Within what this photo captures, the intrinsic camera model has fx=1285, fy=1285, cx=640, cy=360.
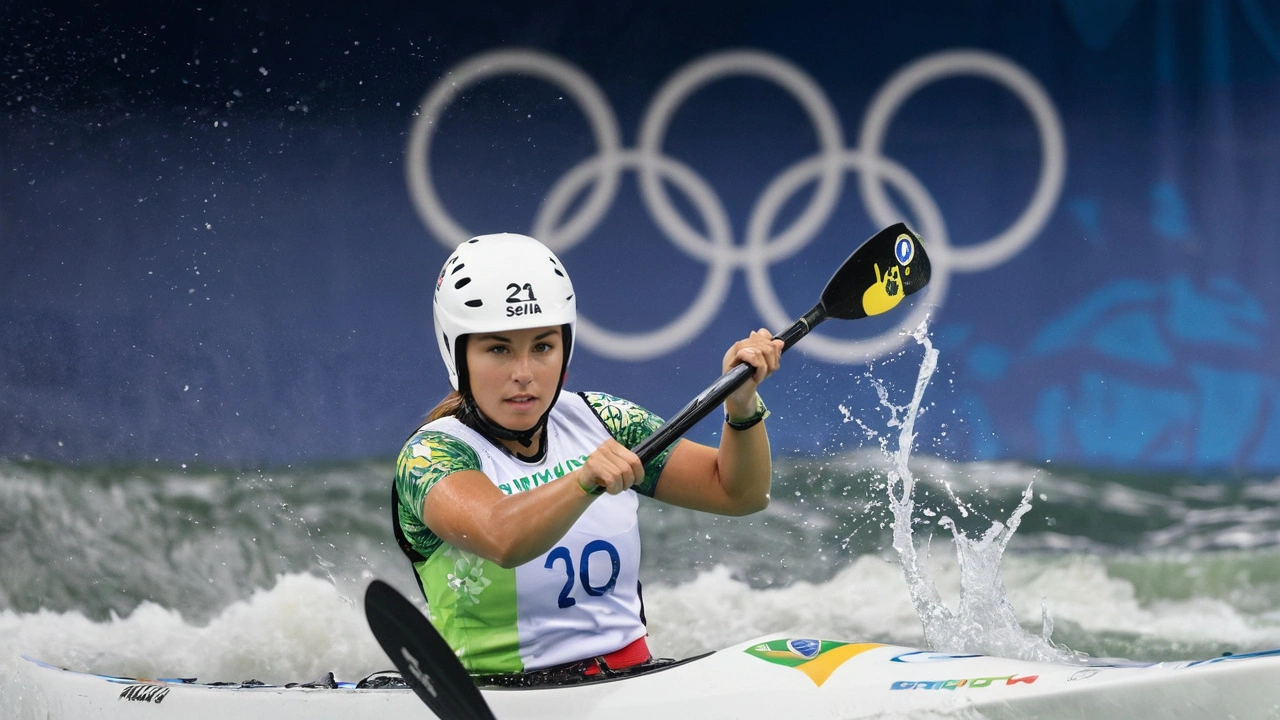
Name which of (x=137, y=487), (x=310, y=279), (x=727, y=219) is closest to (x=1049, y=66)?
(x=727, y=219)

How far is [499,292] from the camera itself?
2.44 metres

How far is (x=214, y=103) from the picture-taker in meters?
5.25

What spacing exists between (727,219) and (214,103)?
215 cm

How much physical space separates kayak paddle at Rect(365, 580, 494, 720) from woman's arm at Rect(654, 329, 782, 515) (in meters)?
0.70

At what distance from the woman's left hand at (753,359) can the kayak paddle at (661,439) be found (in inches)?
0.7

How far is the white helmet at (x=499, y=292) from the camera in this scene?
8.00 ft

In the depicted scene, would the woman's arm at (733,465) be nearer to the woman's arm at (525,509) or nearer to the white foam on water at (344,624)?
the woman's arm at (525,509)

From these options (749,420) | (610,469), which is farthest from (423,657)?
(749,420)

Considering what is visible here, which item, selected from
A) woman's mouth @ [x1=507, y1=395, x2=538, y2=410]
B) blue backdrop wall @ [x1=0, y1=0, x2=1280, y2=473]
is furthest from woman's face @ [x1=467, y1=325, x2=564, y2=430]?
blue backdrop wall @ [x1=0, y1=0, x2=1280, y2=473]

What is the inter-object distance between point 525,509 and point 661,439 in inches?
13.2

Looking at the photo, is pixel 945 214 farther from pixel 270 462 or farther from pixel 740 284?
pixel 270 462

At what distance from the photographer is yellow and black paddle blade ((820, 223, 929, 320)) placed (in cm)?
292

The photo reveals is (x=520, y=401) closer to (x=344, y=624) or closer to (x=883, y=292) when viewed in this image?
(x=883, y=292)

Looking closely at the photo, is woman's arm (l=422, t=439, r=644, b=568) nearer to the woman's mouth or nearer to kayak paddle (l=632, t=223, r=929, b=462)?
the woman's mouth
